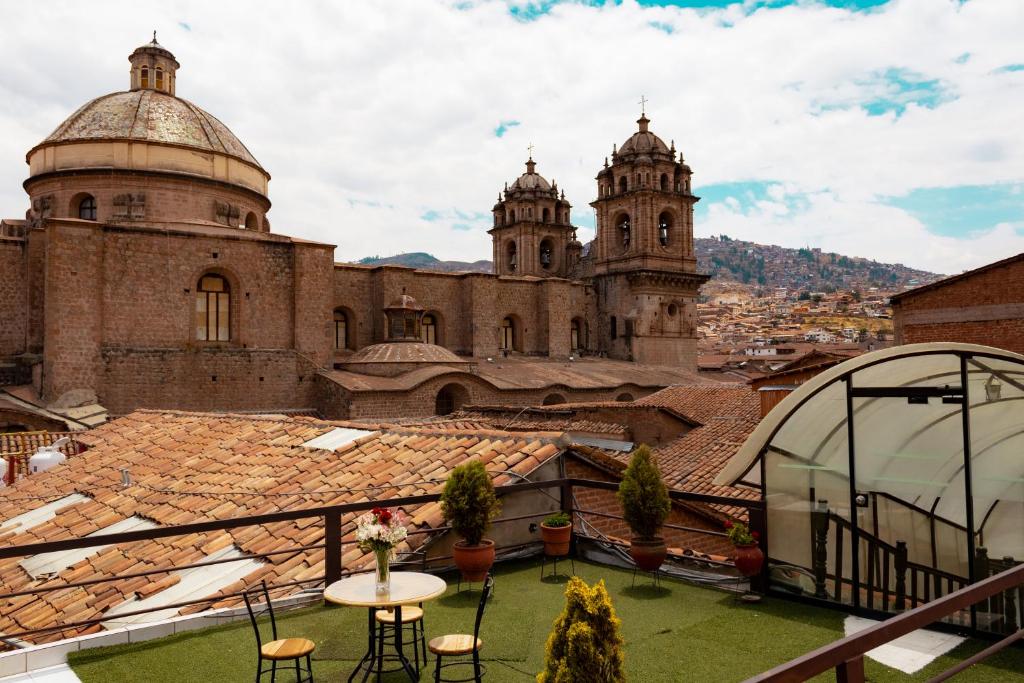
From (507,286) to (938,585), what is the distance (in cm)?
3307

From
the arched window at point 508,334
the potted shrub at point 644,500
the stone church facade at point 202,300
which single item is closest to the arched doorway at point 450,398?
the stone church facade at point 202,300

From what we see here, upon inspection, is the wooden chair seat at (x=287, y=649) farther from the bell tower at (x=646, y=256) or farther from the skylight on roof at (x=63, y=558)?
the bell tower at (x=646, y=256)

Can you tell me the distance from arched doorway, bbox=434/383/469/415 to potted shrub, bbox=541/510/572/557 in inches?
852

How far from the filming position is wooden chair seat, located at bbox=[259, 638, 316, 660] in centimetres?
372

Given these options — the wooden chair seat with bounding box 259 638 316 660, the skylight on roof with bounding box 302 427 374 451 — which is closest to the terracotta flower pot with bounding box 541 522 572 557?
the wooden chair seat with bounding box 259 638 316 660

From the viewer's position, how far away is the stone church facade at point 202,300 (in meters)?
23.9

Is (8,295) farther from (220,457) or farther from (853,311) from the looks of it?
(853,311)

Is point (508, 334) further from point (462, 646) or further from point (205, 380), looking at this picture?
point (462, 646)

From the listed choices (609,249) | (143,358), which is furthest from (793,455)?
(609,249)

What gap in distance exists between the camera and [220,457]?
10.1 metres

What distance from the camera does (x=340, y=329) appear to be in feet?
103

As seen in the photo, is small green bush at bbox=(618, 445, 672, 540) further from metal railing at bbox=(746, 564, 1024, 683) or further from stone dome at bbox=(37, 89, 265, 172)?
stone dome at bbox=(37, 89, 265, 172)

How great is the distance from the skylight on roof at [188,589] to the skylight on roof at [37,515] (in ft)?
13.5

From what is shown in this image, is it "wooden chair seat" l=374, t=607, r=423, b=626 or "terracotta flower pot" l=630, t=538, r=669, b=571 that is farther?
"terracotta flower pot" l=630, t=538, r=669, b=571
